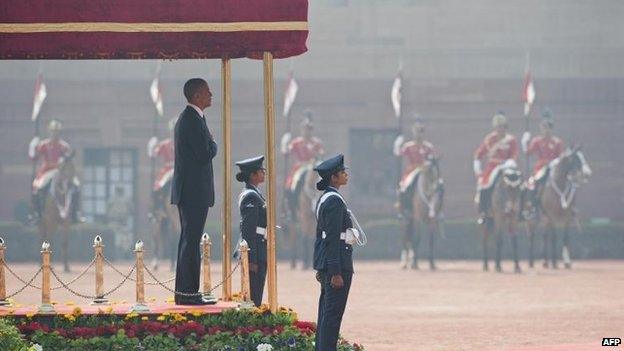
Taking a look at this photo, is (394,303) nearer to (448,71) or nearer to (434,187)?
(434,187)

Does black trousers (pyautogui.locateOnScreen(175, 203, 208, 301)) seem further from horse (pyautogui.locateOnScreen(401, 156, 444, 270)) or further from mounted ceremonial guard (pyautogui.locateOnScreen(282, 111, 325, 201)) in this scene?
mounted ceremonial guard (pyautogui.locateOnScreen(282, 111, 325, 201))

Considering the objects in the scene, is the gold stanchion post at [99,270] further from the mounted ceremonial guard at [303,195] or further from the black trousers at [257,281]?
the mounted ceremonial guard at [303,195]

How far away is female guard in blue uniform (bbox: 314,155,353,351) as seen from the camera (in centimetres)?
1158

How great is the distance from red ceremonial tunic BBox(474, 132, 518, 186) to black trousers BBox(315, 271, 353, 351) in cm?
1866

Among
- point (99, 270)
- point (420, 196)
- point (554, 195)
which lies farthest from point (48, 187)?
point (99, 270)

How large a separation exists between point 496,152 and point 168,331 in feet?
62.5

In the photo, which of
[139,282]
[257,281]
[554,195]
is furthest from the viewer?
[554,195]

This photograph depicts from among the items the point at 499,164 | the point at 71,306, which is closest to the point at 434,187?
the point at 499,164

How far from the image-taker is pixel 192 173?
1257 centimetres

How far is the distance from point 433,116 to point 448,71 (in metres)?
1.17

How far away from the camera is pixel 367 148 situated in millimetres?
41719

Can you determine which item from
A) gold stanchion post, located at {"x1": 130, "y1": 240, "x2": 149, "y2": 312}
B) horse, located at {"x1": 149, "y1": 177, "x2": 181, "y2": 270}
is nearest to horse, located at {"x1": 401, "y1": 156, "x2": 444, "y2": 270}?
horse, located at {"x1": 149, "y1": 177, "x2": 181, "y2": 270}

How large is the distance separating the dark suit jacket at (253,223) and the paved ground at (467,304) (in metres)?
1.71

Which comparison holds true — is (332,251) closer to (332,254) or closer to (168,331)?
(332,254)
